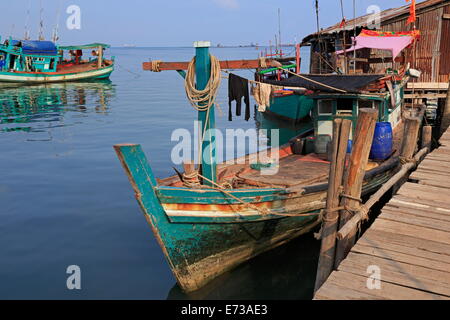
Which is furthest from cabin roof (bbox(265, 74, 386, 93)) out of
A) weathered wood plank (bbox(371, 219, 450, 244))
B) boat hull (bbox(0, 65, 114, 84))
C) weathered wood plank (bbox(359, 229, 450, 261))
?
boat hull (bbox(0, 65, 114, 84))

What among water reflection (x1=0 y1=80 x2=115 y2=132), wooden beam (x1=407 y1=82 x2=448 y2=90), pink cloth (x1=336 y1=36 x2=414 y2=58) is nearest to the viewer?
pink cloth (x1=336 y1=36 x2=414 y2=58)

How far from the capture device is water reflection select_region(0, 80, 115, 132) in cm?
2569

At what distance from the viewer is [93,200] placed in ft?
41.5

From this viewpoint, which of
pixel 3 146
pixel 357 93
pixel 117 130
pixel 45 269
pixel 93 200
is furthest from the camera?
pixel 117 130

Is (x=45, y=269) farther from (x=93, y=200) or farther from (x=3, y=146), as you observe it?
(x=3, y=146)

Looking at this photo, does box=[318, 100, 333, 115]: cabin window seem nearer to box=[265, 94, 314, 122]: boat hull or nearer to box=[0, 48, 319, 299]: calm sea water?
box=[0, 48, 319, 299]: calm sea water

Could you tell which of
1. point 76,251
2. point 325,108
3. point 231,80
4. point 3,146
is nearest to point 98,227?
point 76,251

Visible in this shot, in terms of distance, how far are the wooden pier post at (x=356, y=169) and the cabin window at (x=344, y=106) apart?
504cm

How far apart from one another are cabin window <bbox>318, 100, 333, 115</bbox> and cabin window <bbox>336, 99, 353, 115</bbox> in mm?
185

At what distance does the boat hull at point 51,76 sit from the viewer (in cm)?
4347

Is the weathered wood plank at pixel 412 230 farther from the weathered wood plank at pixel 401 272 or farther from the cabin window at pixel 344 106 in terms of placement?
the cabin window at pixel 344 106

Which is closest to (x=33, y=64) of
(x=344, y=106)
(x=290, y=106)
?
(x=290, y=106)

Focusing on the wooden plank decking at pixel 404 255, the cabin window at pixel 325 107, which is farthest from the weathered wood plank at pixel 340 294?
the cabin window at pixel 325 107

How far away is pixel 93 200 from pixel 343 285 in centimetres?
925
